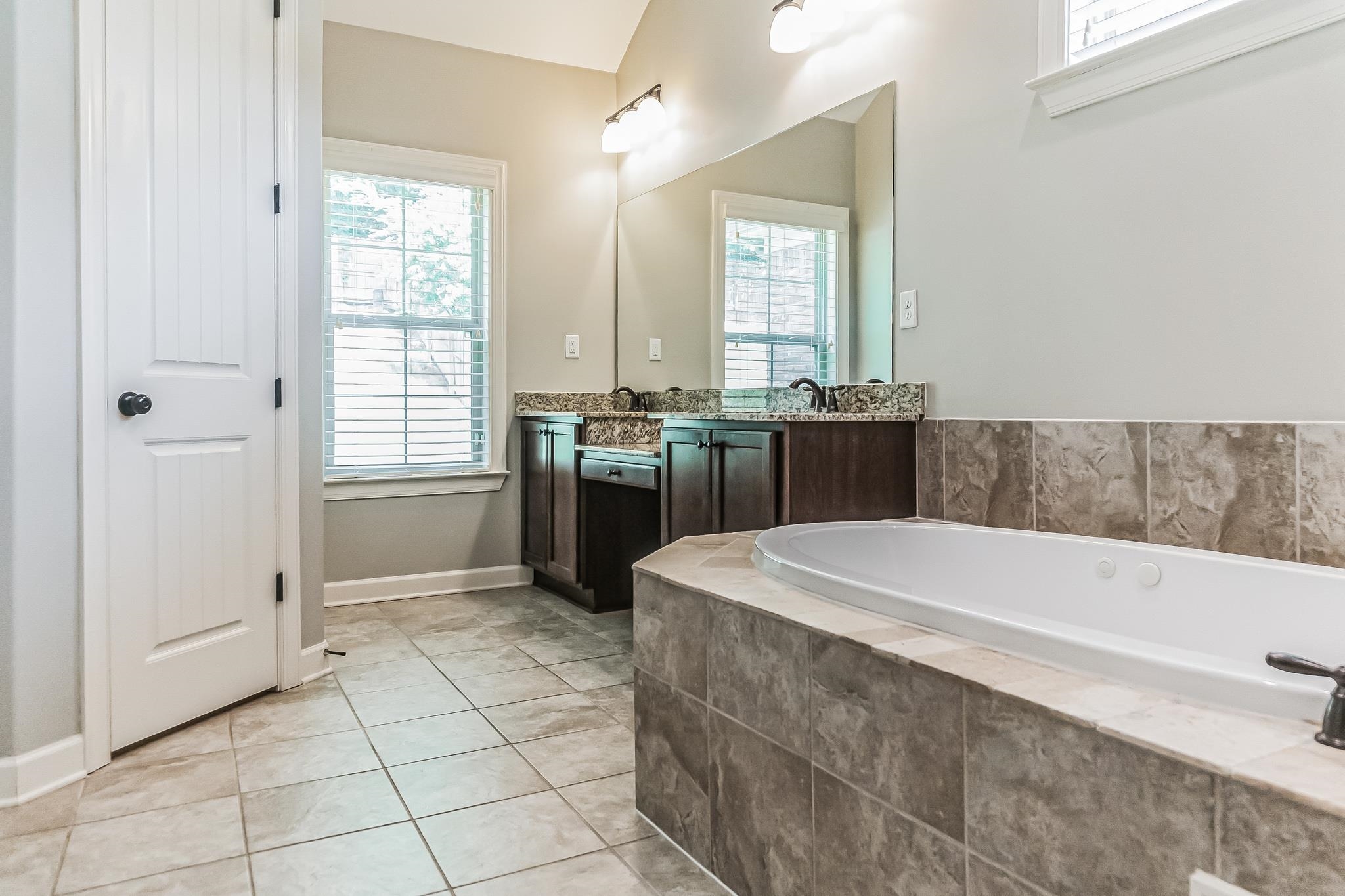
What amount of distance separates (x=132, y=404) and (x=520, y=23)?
8.97ft

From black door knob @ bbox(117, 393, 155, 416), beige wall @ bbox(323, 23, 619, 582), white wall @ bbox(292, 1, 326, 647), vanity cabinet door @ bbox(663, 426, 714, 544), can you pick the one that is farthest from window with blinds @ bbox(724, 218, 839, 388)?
black door knob @ bbox(117, 393, 155, 416)

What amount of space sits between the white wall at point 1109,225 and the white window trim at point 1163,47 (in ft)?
0.09

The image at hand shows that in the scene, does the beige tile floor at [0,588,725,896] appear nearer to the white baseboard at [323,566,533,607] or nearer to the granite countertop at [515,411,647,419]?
the white baseboard at [323,566,533,607]

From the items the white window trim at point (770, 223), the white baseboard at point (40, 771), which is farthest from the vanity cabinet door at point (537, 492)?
the white baseboard at point (40, 771)

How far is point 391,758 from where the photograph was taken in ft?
6.83

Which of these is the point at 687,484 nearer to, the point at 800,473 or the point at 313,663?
the point at 800,473

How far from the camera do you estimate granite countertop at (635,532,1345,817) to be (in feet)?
2.48

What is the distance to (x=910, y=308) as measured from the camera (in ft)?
8.30

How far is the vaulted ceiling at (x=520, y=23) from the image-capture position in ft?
12.1

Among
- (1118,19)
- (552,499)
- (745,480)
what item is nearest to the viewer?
(1118,19)

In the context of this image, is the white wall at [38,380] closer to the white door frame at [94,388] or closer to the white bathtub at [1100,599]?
the white door frame at [94,388]

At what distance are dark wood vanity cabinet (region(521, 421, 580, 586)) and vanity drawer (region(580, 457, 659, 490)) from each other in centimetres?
10

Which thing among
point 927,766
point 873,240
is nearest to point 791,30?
point 873,240

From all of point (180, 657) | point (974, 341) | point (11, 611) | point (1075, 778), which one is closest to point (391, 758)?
point (180, 657)
